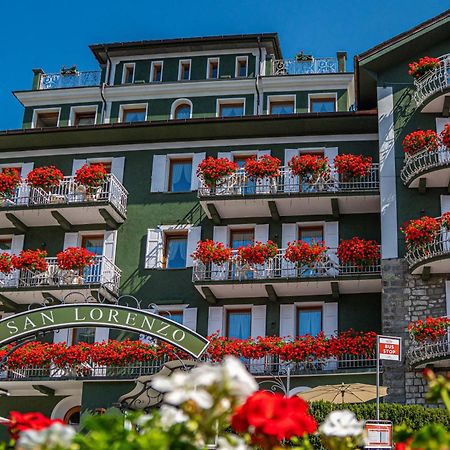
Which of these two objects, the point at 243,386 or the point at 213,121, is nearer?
the point at 243,386

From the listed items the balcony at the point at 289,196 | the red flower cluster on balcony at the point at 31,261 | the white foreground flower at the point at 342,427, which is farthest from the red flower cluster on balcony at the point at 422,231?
the white foreground flower at the point at 342,427

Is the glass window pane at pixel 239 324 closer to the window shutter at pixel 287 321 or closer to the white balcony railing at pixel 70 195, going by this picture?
the window shutter at pixel 287 321

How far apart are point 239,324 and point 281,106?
8.56 meters

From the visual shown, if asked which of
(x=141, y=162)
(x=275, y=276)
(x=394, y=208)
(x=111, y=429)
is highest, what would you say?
(x=141, y=162)

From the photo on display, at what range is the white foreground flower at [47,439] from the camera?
3.16 metres

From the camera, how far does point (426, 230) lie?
22297 millimetres

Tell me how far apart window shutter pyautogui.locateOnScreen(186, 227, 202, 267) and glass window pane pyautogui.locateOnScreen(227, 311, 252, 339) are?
2005mm

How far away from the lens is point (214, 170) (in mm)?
25391

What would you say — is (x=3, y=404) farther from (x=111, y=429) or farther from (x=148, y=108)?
(x=111, y=429)

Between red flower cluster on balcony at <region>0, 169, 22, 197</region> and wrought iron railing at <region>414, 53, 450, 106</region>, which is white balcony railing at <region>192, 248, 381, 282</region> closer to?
wrought iron railing at <region>414, 53, 450, 106</region>

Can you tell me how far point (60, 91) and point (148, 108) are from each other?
3451 mm

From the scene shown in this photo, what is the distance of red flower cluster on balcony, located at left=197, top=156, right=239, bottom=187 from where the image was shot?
25.4m

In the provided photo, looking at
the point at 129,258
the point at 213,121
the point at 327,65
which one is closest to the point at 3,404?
the point at 129,258

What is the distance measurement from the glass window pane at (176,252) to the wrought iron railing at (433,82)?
804 cm
